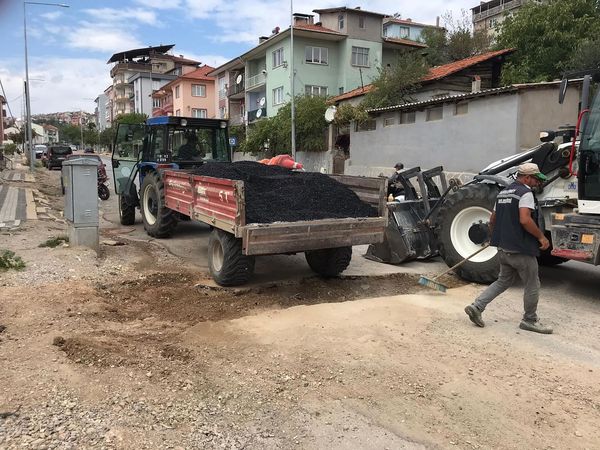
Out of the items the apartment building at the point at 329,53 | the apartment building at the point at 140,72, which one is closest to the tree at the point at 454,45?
the apartment building at the point at 329,53

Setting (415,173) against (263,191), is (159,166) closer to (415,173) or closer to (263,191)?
(263,191)

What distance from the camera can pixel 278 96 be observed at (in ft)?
130

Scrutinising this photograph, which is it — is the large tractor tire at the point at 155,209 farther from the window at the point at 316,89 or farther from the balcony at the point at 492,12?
the balcony at the point at 492,12

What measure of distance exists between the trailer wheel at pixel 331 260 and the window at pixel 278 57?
33.6 metres

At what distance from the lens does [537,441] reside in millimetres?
3209

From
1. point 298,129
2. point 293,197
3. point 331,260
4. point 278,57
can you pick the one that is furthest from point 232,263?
point 278,57

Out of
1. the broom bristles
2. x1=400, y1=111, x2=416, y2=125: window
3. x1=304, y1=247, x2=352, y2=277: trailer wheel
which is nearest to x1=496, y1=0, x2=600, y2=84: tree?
x1=400, y1=111, x2=416, y2=125: window

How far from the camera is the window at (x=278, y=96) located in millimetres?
39106

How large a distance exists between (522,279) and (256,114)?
39578 millimetres

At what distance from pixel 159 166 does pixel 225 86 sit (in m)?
44.9

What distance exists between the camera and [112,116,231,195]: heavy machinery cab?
1042 centimetres

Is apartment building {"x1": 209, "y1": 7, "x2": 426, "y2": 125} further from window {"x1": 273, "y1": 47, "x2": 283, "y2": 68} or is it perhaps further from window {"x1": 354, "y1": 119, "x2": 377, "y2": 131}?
window {"x1": 354, "y1": 119, "x2": 377, "y2": 131}

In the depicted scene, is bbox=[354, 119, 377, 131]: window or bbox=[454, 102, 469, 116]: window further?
bbox=[354, 119, 377, 131]: window

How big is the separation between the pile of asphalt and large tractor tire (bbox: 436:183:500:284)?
1.41 m
